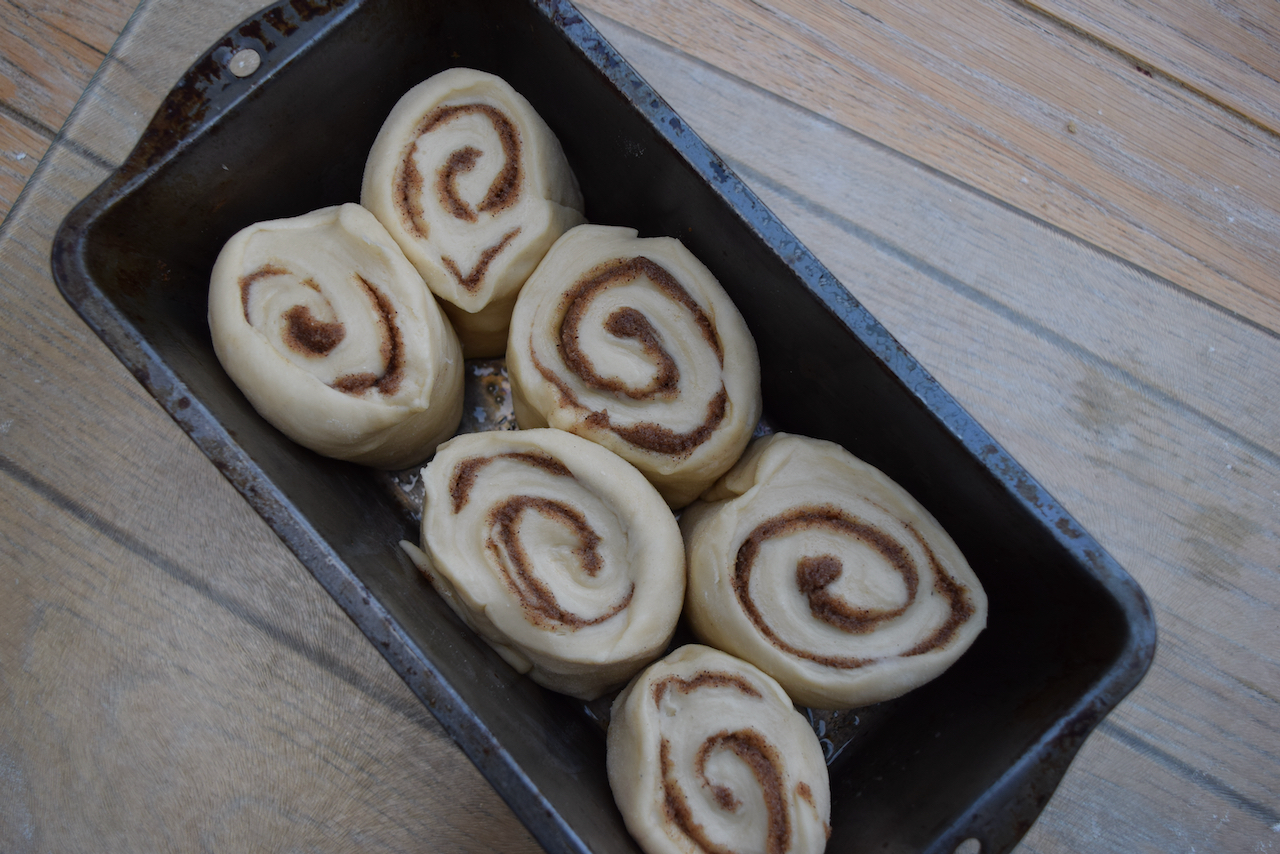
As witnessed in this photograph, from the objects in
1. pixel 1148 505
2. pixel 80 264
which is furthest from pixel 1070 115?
pixel 80 264

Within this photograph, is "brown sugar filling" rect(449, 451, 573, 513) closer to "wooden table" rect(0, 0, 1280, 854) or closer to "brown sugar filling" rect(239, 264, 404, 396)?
"brown sugar filling" rect(239, 264, 404, 396)

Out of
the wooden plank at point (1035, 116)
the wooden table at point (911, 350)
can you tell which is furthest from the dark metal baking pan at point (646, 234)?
the wooden plank at point (1035, 116)

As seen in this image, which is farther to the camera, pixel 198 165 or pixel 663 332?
pixel 663 332

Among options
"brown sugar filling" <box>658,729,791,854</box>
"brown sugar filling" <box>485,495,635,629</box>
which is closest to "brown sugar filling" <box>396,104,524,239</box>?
"brown sugar filling" <box>485,495,635,629</box>

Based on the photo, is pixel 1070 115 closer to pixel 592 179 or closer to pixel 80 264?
pixel 592 179

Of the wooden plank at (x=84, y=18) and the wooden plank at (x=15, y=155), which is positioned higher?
the wooden plank at (x=84, y=18)

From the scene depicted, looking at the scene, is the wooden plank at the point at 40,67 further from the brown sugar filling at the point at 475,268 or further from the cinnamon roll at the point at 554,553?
the cinnamon roll at the point at 554,553
